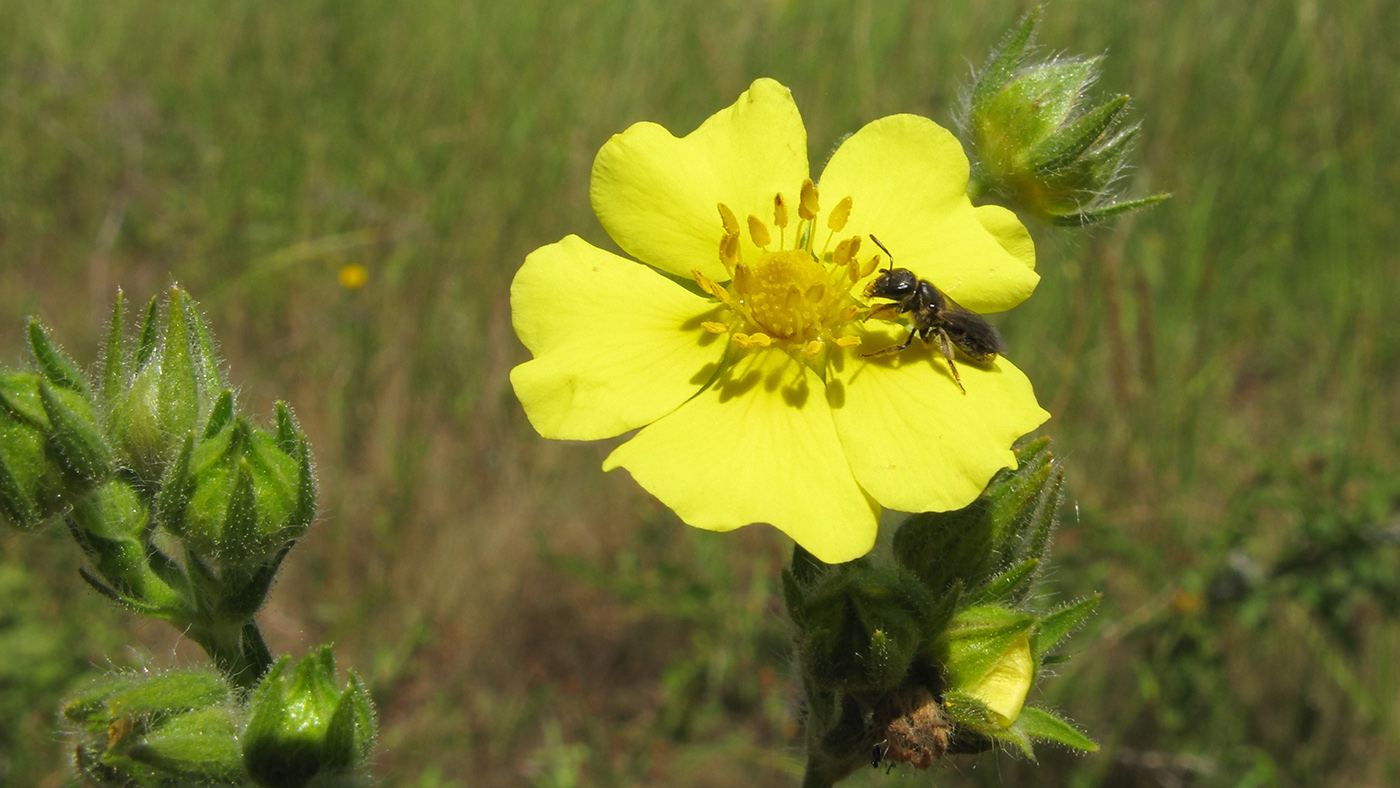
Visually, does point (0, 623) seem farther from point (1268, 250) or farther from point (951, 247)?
point (1268, 250)

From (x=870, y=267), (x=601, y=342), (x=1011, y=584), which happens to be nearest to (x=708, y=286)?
(x=601, y=342)

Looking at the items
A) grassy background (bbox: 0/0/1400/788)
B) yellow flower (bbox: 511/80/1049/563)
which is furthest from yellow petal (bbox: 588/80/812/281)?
grassy background (bbox: 0/0/1400/788)

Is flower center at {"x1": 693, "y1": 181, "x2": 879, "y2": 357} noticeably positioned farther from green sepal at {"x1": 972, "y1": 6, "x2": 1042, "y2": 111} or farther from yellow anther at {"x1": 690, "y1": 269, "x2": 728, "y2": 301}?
green sepal at {"x1": 972, "y1": 6, "x2": 1042, "y2": 111}

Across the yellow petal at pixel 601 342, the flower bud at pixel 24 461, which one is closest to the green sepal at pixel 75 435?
the flower bud at pixel 24 461

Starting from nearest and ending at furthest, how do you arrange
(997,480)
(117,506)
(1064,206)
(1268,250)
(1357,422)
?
(117,506) < (997,480) < (1064,206) < (1357,422) < (1268,250)

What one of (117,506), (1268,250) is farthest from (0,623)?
(1268,250)

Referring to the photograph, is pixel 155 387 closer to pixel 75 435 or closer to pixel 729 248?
pixel 75 435
